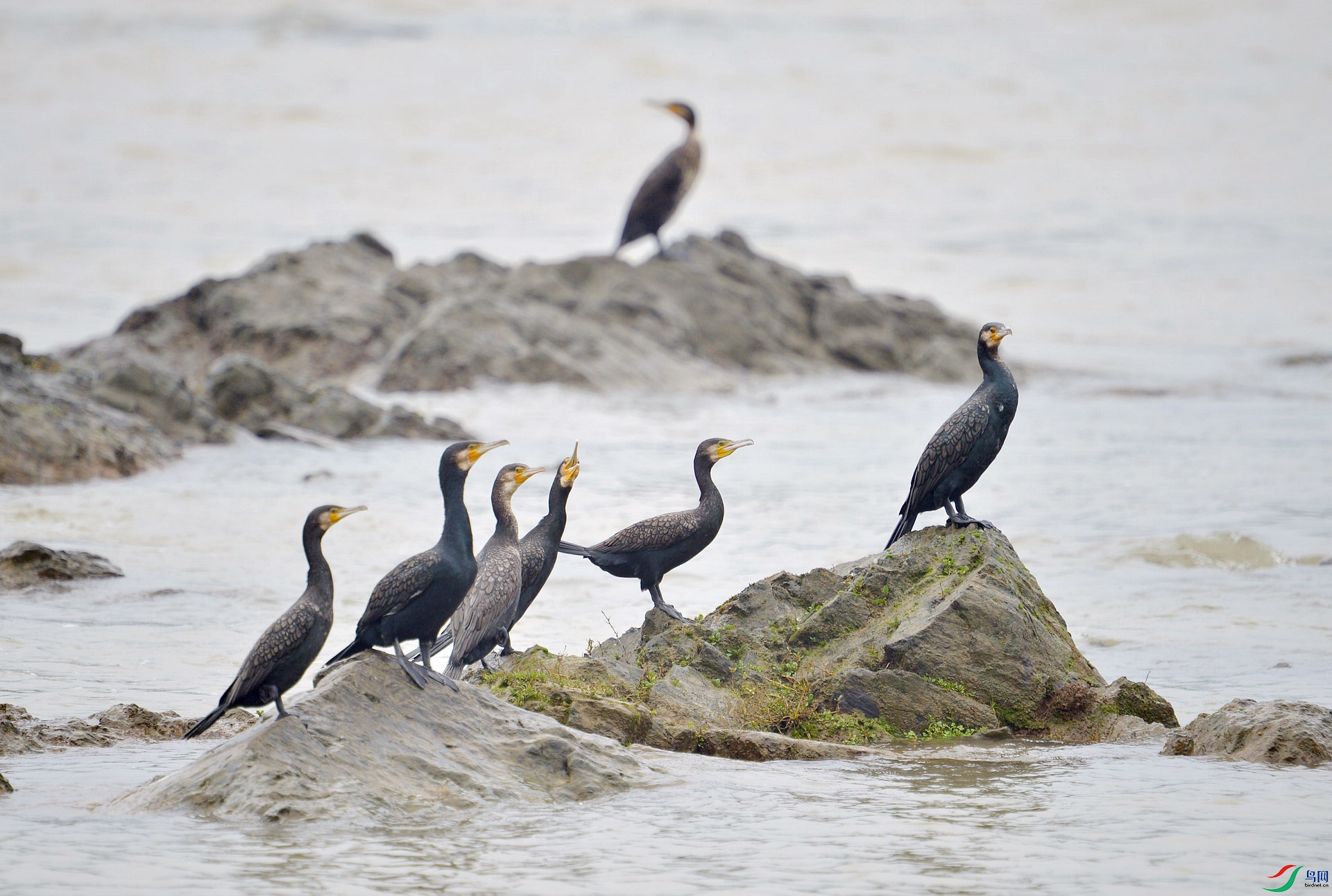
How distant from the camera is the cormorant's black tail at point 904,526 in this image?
336 inches

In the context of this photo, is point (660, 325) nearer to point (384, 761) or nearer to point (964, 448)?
point (964, 448)

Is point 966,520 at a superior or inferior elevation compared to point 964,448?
inferior

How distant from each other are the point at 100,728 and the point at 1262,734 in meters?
5.86

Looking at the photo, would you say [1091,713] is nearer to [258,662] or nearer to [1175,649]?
[1175,649]

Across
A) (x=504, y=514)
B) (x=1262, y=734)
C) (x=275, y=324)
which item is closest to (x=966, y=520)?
(x=1262, y=734)

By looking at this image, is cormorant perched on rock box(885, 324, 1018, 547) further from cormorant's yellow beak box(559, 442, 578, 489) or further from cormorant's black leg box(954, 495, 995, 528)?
cormorant's yellow beak box(559, 442, 578, 489)

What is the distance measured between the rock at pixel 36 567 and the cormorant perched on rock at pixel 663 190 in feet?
40.7

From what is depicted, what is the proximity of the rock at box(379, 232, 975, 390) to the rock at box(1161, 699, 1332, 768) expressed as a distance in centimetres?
1354

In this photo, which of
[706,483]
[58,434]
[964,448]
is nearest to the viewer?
[964,448]

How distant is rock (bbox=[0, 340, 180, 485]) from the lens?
1407 cm

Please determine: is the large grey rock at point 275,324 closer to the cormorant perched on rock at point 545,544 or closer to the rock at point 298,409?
the rock at point 298,409

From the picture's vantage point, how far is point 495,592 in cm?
732

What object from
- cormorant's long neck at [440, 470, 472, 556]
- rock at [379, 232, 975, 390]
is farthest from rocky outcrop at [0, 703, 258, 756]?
rock at [379, 232, 975, 390]

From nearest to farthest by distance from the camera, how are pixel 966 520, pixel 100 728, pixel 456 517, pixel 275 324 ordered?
1. pixel 456 517
2. pixel 100 728
3. pixel 966 520
4. pixel 275 324
